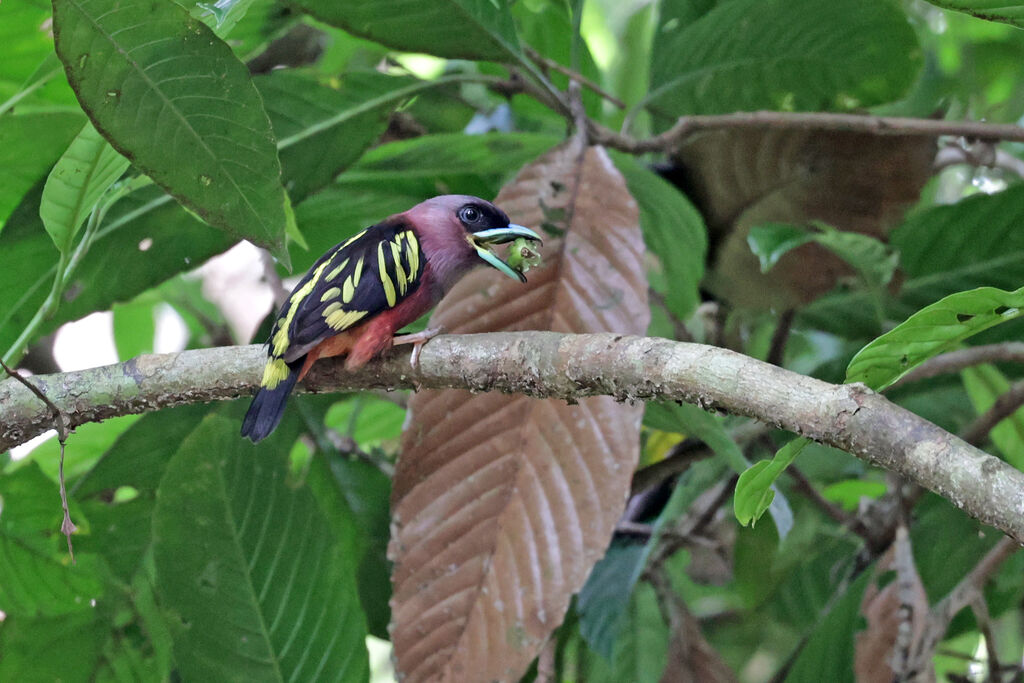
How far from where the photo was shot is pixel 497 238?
175cm

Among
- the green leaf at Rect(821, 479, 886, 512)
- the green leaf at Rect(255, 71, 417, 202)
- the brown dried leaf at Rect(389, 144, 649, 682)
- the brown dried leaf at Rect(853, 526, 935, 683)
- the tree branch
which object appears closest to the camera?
the tree branch

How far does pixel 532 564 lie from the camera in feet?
5.09

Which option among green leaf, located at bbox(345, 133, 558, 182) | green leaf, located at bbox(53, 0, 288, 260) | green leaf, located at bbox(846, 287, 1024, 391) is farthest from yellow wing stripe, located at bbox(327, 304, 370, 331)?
green leaf, located at bbox(846, 287, 1024, 391)

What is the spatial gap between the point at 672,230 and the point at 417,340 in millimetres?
920

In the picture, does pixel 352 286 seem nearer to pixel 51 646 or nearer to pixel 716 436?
pixel 716 436

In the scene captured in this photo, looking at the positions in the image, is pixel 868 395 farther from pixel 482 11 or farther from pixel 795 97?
pixel 795 97

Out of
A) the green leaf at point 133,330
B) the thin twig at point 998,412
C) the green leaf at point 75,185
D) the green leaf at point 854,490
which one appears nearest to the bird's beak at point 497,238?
the green leaf at point 75,185

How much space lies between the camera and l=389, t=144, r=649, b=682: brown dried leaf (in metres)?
1.53

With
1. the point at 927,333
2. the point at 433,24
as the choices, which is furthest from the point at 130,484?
the point at 927,333

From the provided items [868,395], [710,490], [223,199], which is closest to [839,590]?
[710,490]

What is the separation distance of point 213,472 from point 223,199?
0.56 meters

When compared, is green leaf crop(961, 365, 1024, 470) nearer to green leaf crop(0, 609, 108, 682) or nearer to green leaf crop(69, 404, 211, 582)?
green leaf crop(69, 404, 211, 582)

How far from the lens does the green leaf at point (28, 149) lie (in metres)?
1.82

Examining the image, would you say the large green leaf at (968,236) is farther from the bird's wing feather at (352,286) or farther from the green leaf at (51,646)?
the green leaf at (51,646)
